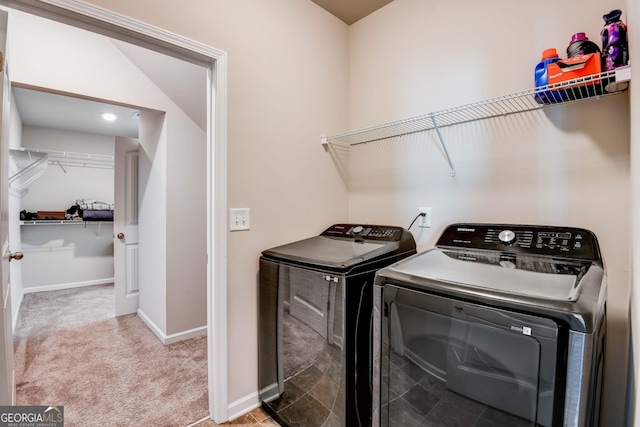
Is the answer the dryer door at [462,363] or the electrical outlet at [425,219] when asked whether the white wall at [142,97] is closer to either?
the electrical outlet at [425,219]

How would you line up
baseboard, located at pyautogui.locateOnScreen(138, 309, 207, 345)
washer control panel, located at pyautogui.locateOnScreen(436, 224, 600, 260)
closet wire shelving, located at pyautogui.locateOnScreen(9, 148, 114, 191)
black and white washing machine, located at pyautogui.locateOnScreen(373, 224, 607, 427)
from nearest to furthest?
1. black and white washing machine, located at pyautogui.locateOnScreen(373, 224, 607, 427)
2. washer control panel, located at pyautogui.locateOnScreen(436, 224, 600, 260)
3. baseboard, located at pyautogui.locateOnScreen(138, 309, 207, 345)
4. closet wire shelving, located at pyautogui.locateOnScreen(9, 148, 114, 191)

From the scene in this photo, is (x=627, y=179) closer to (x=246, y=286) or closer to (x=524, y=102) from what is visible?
(x=524, y=102)

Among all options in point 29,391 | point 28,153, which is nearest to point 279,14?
point 29,391

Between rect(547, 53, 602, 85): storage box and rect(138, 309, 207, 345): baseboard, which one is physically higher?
rect(547, 53, 602, 85): storage box

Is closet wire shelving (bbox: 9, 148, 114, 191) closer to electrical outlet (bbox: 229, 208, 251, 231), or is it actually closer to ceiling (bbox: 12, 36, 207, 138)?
ceiling (bbox: 12, 36, 207, 138)

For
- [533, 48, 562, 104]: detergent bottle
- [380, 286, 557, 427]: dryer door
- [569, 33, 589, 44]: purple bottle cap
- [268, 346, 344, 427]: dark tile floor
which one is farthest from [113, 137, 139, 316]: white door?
[569, 33, 589, 44]: purple bottle cap

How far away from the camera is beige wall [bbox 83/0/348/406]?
1.60 m

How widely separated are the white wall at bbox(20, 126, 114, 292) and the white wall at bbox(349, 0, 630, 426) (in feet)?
14.6

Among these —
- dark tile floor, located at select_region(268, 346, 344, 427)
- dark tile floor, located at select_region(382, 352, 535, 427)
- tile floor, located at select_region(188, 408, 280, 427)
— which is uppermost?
dark tile floor, located at select_region(382, 352, 535, 427)

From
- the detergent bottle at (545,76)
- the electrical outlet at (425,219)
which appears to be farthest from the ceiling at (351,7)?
the electrical outlet at (425,219)

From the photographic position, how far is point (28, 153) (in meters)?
3.79

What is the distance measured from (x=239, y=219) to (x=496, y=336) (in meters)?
1.28

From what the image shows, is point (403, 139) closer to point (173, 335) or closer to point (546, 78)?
point (546, 78)

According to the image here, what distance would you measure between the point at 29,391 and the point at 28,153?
3.25m
